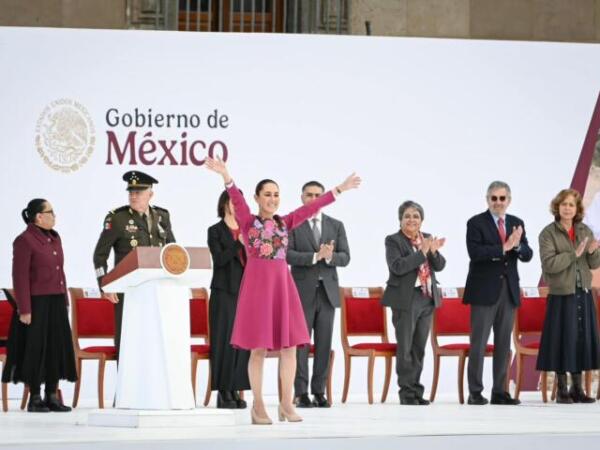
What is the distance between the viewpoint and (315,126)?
9.43m

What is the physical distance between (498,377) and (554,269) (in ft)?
2.48

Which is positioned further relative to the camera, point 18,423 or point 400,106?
point 400,106

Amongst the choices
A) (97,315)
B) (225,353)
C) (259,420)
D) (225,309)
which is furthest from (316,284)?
(259,420)

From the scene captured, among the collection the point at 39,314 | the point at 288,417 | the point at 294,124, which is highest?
the point at 294,124

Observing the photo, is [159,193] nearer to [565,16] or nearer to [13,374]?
[13,374]

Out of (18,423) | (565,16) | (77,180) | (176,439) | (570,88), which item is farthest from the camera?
(565,16)

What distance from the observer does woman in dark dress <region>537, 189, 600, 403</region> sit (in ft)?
26.7

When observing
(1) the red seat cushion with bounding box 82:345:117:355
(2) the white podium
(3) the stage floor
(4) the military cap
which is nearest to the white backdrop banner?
(1) the red seat cushion with bounding box 82:345:117:355

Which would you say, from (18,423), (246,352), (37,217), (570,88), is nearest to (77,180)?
(37,217)

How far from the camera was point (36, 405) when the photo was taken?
25.1 ft

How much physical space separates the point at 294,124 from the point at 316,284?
178 centimetres

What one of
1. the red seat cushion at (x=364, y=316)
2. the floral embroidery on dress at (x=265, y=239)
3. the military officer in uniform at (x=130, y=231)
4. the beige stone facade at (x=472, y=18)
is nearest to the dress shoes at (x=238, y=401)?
the military officer in uniform at (x=130, y=231)

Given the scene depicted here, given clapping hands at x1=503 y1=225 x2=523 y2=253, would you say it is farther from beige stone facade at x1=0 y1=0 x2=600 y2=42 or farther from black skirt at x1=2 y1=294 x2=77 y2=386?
beige stone facade at x1=0 y1=0 x2=600 y2=42

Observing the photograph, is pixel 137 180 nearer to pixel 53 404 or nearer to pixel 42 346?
pixel 42 346
